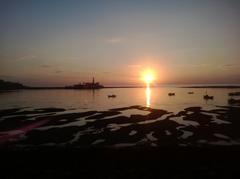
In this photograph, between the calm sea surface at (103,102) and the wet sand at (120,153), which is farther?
the calm sea surface at (103,102)

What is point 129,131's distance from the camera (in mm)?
24781

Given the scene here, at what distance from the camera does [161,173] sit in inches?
469

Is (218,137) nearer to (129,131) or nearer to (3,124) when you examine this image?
(129,131)

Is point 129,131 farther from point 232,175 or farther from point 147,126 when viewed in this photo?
point 232,175

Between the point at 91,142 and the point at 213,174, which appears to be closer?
the point at 213,174

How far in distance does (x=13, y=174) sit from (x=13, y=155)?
12.5 feet

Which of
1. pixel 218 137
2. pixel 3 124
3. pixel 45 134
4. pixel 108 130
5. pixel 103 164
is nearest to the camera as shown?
pixel 103 164

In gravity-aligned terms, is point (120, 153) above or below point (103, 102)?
above

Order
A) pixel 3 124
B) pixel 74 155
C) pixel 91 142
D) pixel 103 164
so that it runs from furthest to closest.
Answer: pixel 3 124 < pixel 91 142 < pixel 74 155 < pixel 103 164

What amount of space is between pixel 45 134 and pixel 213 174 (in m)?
17.7

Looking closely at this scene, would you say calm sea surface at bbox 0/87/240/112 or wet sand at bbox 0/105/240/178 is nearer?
wet sand at bbox 0/105/240/178

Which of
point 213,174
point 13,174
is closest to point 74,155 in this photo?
point 13,174

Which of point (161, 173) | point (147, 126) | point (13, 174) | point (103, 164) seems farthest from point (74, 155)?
point (147, 126)

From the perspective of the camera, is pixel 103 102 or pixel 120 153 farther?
pixel 103 102
